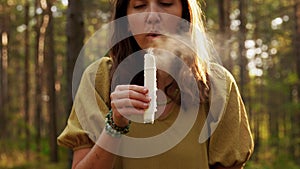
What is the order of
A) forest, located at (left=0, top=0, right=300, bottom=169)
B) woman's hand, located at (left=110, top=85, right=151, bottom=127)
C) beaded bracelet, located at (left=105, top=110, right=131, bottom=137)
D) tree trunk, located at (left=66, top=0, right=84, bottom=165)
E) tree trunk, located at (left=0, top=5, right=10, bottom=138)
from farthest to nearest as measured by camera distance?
tree trunk, located at (left=0, top=5, right=10, bottom=138) < forest, located at (left=0, top=0, right=300, bottom=169) < tree trunk, located at (left=66, top=0, right=84, bottom=165) < beaded bracelet, located at (left=105, top=110, right=131, bottom=137) < woman's hand, located at (left=110, top=85, right=151, bottom=127)

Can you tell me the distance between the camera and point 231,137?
5.56 ft

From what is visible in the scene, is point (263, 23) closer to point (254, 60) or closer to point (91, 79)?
point (254, 60)

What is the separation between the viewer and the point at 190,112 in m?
1.66

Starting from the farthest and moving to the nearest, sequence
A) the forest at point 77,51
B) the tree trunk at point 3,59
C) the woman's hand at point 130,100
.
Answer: the tree trunk at point 3,59
the forest at point 77,51
the woman's hand at point 130,100

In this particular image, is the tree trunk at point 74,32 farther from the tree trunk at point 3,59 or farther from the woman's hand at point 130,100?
the tree trunk at point 3,59

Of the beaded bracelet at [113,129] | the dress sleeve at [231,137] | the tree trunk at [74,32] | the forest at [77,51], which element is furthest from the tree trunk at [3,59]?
the beaded bracelet at [113,129]

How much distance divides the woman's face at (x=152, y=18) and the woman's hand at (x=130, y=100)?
0.28 meters

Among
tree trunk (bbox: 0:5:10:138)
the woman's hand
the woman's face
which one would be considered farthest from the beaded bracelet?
tree trunk (bbox: 0:5:10:138)

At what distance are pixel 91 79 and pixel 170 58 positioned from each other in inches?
10.8

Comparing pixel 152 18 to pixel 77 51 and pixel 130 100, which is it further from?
pixel 77 51

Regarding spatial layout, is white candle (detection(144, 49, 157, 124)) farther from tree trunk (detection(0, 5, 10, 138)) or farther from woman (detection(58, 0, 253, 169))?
tree trunk (detection(0, 5, 10, 138))

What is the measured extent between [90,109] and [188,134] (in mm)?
327

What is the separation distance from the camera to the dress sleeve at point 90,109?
5.33 ft

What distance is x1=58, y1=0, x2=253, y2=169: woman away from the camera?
1621mm
